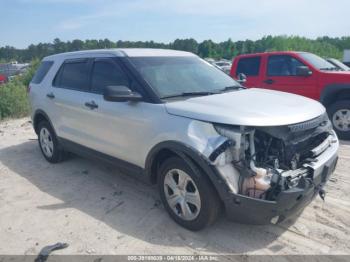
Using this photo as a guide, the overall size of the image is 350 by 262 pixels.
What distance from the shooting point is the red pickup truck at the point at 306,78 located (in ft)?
22.5

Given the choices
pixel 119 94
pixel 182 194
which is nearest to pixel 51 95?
pixel 119 94

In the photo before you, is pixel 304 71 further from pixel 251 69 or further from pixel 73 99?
pixel 73 99

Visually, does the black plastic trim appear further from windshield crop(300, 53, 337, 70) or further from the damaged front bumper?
windshield crop(300, 53, 337, 70)

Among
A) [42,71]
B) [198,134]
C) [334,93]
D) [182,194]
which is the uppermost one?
[42,71]

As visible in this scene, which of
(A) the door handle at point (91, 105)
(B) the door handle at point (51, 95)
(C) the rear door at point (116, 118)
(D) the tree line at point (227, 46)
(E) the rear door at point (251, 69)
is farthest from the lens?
(D) the tree line at point (227, 46)

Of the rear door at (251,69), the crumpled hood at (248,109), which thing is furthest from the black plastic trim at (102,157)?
the rear door at (251,69)

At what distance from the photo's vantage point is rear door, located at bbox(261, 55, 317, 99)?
7273 mm

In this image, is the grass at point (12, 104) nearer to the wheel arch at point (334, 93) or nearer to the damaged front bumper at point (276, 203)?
the wheel arch at point (334, 93)

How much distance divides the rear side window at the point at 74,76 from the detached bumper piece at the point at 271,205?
2766 mm

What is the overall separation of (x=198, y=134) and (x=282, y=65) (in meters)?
5.41

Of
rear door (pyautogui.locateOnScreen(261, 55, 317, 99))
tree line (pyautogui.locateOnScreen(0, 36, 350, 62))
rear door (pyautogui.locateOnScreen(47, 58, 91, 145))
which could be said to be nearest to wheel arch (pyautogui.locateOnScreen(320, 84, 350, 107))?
rear door (pyautogui.locateOnScreen(261, 55, 317, 99))

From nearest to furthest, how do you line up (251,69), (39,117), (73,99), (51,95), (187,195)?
(187,195) → (73,99) → (51,95) → (39,117) → (251,69)

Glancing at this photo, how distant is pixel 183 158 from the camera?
3.23 metres

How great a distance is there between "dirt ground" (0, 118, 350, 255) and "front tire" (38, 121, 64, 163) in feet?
2.03
